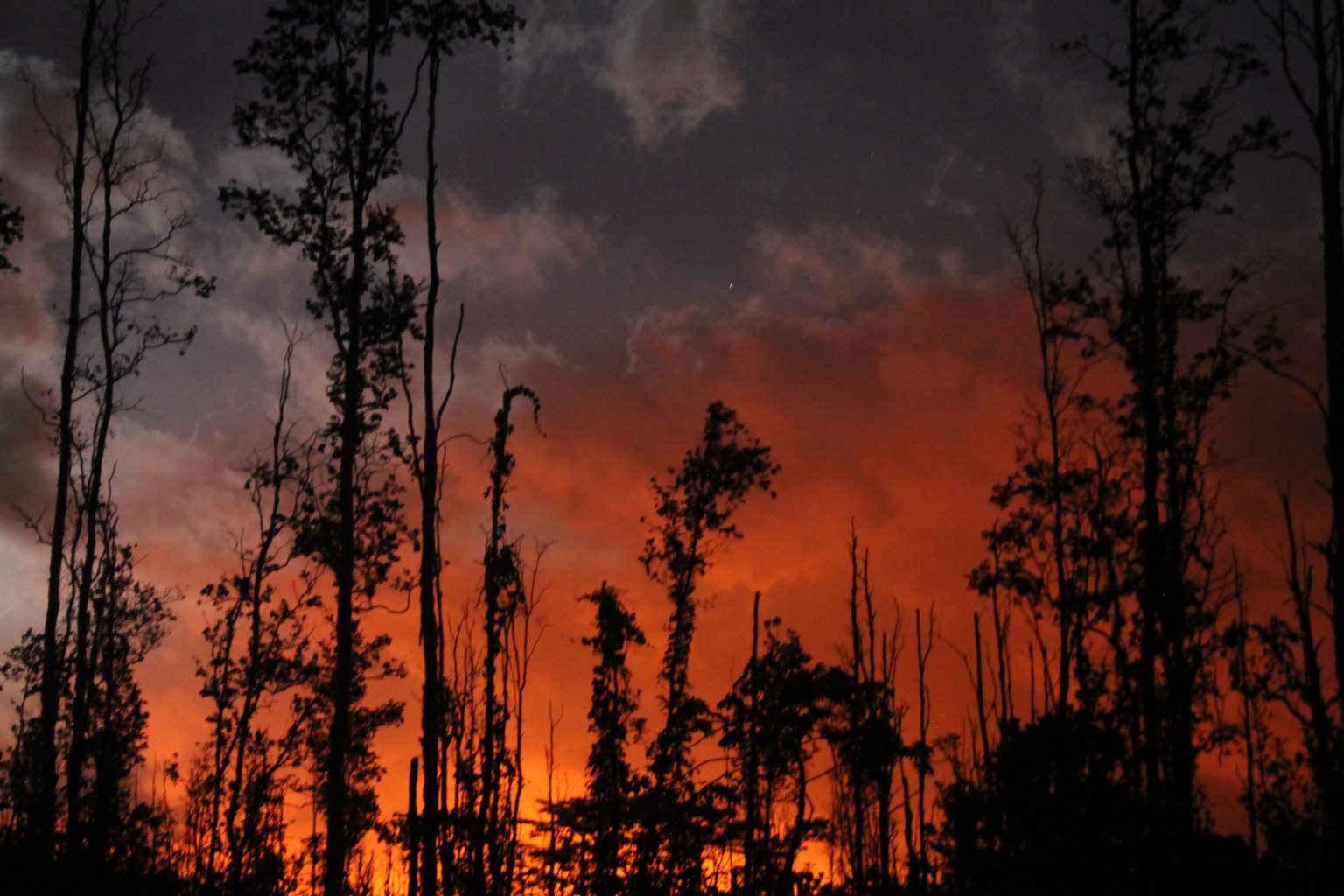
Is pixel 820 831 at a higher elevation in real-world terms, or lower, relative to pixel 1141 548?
lower

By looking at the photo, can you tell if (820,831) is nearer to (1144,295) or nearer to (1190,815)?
(1190,815)

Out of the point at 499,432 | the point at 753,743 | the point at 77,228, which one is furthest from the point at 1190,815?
the point at 77,228

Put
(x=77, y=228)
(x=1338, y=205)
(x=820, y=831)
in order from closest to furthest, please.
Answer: (x=1338, y=205), (x=77, y=228), (x=820, y=831)

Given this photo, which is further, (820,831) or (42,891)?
(820,831)

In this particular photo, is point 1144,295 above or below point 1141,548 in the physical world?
above

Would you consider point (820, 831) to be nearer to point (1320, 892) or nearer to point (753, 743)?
point (753, 743)

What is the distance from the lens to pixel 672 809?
24.6 m

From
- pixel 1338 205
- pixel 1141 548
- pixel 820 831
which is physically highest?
pixel 1338 205

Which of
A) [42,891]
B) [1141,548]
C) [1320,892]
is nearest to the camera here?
[1320,892]

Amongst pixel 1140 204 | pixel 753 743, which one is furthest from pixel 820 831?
pixel 1140 204

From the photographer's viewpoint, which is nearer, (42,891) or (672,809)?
(42,891)

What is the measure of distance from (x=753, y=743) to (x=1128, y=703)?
30.6ft

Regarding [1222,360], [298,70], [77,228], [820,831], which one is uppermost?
[298,70]

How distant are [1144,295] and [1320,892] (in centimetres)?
1045
